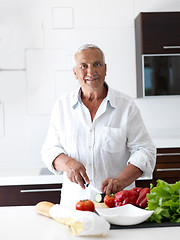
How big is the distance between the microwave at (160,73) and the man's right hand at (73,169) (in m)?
1.65

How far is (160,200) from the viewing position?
1552 mm

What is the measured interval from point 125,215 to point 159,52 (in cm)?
229

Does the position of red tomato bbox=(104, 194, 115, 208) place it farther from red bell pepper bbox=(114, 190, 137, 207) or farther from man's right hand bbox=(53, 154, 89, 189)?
man's right hand bbox=(53, 154, 89, 189)

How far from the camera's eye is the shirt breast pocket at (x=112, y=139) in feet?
7.30

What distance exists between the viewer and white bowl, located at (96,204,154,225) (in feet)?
4.85

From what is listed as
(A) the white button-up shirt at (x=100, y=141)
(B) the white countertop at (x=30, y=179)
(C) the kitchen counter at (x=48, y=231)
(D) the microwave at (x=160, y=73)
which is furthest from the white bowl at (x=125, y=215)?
(D) the microwave at (x=160, y=73)

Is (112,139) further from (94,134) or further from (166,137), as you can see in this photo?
(166,137)

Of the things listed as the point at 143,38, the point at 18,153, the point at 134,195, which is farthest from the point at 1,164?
the point at 134,195

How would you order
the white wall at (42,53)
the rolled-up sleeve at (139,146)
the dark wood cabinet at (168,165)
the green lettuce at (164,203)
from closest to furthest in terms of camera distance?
the green lettuce at (164,203) → the rolled-up sleeve at (139,146) → the dark wood cabinet at (168,165) → the white wall at (42,53)

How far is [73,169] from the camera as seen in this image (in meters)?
1.99

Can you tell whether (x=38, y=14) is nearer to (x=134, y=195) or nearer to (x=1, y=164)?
(x=1, y=164)

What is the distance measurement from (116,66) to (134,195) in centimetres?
225

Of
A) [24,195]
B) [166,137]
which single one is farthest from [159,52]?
[24,195]

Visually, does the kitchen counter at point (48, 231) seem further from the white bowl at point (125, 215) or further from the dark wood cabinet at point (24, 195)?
the dark wood cabinet at point (24, 195)
